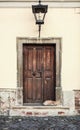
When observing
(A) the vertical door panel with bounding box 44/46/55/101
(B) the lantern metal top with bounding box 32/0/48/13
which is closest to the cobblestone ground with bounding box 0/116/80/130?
(A) the vertical door panel with bounding box 44/46/55/101

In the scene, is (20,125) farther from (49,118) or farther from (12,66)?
(12,66)

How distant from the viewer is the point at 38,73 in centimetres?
1261

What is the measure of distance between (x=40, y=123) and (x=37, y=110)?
41.3 inches

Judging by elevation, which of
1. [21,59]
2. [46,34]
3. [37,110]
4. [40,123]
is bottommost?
[40,123]

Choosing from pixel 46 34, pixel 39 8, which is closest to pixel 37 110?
pixel 46 34

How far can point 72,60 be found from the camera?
12.3 m

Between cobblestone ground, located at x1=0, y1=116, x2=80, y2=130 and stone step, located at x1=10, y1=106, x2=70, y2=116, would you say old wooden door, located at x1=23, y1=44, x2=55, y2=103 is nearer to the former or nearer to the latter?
stone step, located at x1=10, y1=106, x2=70, y2=116

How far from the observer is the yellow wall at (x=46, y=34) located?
1222 centimetres

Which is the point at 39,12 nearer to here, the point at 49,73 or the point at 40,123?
the point at 49,73

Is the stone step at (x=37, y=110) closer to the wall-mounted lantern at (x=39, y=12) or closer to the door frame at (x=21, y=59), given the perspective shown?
the door frame at (x=21, y=59)

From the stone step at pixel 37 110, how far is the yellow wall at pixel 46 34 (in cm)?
60

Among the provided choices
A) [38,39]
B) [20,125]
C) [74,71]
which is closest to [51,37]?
[38,39]

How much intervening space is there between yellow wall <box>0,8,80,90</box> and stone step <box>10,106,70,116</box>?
60 centimetres

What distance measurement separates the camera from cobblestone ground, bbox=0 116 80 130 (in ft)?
34.6
